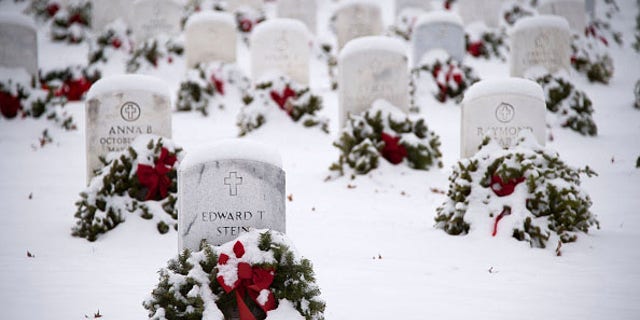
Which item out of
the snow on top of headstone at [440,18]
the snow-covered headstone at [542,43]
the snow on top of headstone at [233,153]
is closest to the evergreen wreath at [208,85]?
the snow on top of headstone at [440,18]

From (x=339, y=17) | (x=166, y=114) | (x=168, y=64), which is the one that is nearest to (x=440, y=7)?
(x=339, y=17)

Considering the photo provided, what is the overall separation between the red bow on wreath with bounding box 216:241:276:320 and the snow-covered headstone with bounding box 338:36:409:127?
5.66m

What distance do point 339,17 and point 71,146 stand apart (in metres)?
7.65

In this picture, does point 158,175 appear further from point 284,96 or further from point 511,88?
point 284,96

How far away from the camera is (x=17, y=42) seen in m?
11.4

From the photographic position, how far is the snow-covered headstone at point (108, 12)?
60.2ft

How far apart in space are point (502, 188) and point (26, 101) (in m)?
8.43

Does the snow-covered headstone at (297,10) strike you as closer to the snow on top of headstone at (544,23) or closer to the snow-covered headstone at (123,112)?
the snow on top of headstone at (544,23)

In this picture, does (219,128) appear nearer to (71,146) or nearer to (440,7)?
(71,146)

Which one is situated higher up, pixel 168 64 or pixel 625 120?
pixel 168 64

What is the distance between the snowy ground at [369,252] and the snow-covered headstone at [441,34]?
421 centimetres

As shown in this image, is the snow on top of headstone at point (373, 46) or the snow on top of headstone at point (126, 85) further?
the snow on top of headstone at point (373, 46)

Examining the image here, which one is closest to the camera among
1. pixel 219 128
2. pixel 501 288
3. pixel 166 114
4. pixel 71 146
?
pixel 501 288

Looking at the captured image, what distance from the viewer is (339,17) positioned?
52.2 ft
